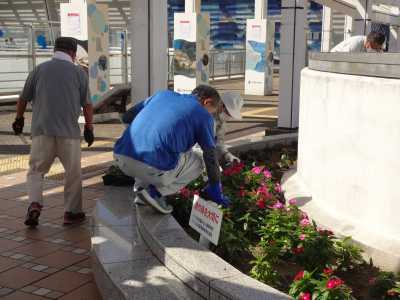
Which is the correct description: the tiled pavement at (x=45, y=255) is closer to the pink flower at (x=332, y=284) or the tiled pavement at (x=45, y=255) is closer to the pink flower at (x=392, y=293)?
the pink flower at (x=332, y=284)

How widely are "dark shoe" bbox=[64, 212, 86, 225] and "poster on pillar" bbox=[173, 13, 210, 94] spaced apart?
449 inches

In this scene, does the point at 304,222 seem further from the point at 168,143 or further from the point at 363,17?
the point at 363,17

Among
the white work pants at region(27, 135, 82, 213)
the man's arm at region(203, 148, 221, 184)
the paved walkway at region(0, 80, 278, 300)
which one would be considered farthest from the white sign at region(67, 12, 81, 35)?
the man's arm at region(203, 148, 221, 184)

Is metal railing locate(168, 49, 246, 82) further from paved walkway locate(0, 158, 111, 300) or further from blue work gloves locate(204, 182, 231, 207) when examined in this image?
blue work gloves locate(204, 182, 231, 207)

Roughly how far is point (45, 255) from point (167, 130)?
4.72 feet

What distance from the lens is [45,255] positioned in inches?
175

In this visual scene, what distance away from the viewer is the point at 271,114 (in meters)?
14.4

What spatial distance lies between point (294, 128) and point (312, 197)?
5.59 m

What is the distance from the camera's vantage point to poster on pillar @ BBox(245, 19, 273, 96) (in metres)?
19.7

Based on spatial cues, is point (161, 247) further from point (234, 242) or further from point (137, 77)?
point (137, 77)

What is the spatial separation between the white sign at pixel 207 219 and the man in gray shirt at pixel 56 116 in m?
1.97

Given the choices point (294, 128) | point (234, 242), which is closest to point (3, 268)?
point (234, 242)

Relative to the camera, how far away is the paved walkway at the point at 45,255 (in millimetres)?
3814

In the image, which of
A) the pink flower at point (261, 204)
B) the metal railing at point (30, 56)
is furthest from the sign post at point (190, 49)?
the pink flower at point (261, 204)
